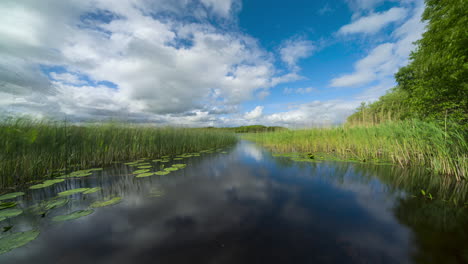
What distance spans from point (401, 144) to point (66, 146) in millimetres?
12000

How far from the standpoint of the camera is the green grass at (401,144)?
391 centimetres

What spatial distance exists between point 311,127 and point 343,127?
6.03 ft

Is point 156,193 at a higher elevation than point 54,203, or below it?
below

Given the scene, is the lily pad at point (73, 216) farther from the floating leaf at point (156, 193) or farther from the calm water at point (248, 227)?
the floating leaf at point (156, 193)

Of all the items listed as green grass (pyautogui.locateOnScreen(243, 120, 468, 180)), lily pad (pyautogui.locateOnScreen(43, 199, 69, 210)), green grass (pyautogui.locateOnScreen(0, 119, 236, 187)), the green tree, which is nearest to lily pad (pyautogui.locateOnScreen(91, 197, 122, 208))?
lily pad (pyautogui.locateOnScreen(43, 199, 69, 210))

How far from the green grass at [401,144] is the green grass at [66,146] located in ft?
28.3

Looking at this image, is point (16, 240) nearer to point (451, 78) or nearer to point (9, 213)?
point (9, 213)

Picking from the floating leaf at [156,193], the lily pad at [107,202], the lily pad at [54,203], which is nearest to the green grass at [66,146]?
the lily pad at [54,203]

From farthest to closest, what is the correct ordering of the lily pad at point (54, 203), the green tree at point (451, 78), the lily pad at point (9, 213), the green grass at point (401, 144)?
the green tree at point (451, 78)
the green grass at point (401, 144)
the lily pad at point (54, 203)
the lily pad at point (9, 213)

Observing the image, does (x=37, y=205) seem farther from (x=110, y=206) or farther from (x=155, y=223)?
(x=155, y=223)

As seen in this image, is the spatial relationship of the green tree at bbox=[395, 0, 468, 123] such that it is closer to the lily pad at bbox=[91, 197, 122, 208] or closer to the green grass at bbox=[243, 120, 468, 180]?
the green grass at bbox=[243, 120, 468, 180]

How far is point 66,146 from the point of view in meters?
4.59

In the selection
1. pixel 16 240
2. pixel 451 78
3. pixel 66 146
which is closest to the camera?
pixel 16 240

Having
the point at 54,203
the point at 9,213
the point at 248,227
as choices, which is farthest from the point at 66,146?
the point at 248,227
